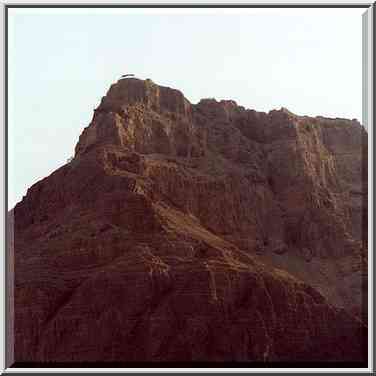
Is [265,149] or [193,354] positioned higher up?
[265,149]

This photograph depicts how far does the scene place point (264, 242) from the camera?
89.7 meters

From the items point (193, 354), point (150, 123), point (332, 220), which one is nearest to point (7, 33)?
point (193, 354)

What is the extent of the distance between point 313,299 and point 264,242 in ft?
50.0

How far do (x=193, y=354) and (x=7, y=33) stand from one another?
2829 centimetres

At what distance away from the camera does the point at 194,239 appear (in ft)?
248

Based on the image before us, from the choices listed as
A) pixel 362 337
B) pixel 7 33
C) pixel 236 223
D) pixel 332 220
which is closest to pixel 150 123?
pixel 236 223

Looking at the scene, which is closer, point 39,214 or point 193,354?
point 193,354

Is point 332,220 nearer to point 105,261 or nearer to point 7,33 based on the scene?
point 105,261

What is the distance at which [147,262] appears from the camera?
70.5m

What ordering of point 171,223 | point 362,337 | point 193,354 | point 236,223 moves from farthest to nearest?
point 236,223 → point 171,223 → point 362,337 → point 193,354

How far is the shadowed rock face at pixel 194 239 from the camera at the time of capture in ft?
222

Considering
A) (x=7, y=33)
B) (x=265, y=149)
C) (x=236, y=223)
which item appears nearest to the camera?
A: (x=7, y=33)

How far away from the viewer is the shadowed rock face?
222 ft

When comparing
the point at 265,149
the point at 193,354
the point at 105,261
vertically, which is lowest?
the point at 193,354
